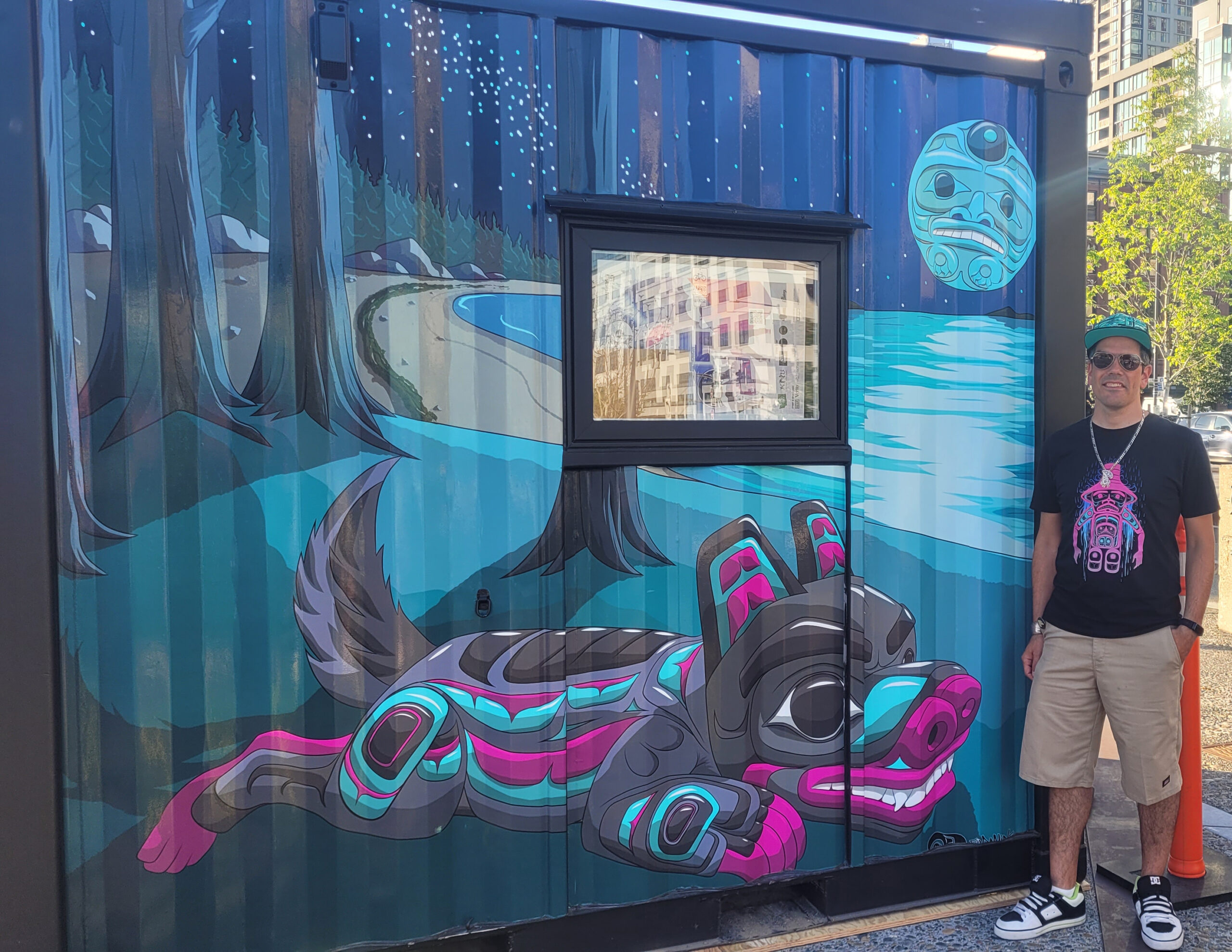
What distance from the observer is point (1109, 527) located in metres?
2.92

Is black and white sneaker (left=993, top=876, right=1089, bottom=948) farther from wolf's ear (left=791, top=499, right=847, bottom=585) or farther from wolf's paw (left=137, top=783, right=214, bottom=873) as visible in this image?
wolf's paw (left=137, top=783, right=214, bottom=873)

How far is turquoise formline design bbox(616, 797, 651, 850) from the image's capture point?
282 centimetres

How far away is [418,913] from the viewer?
8.63 ft

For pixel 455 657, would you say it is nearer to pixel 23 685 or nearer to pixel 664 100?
pixel 23 685

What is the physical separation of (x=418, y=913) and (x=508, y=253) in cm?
207

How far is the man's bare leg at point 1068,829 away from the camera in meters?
3.03

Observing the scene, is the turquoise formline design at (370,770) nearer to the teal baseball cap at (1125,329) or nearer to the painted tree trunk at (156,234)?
the painted tree trunk at (156,234)

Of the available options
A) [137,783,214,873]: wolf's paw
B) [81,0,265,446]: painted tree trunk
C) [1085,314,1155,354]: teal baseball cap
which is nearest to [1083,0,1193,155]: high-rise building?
[1085,314,1155,354]: teal baseball cap

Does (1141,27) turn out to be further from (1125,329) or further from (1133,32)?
(1125,329)

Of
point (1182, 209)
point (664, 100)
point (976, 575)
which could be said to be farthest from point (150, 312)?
point (1182, 209)

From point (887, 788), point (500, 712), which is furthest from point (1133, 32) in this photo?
point (500, 712)

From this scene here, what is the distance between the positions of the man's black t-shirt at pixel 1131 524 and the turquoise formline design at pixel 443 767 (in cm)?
216

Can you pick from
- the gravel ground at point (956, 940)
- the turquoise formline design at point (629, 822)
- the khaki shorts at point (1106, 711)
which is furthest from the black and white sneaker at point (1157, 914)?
the turquoise formline design at point (629, 822)

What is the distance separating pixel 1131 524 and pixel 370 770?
8.66 feet
